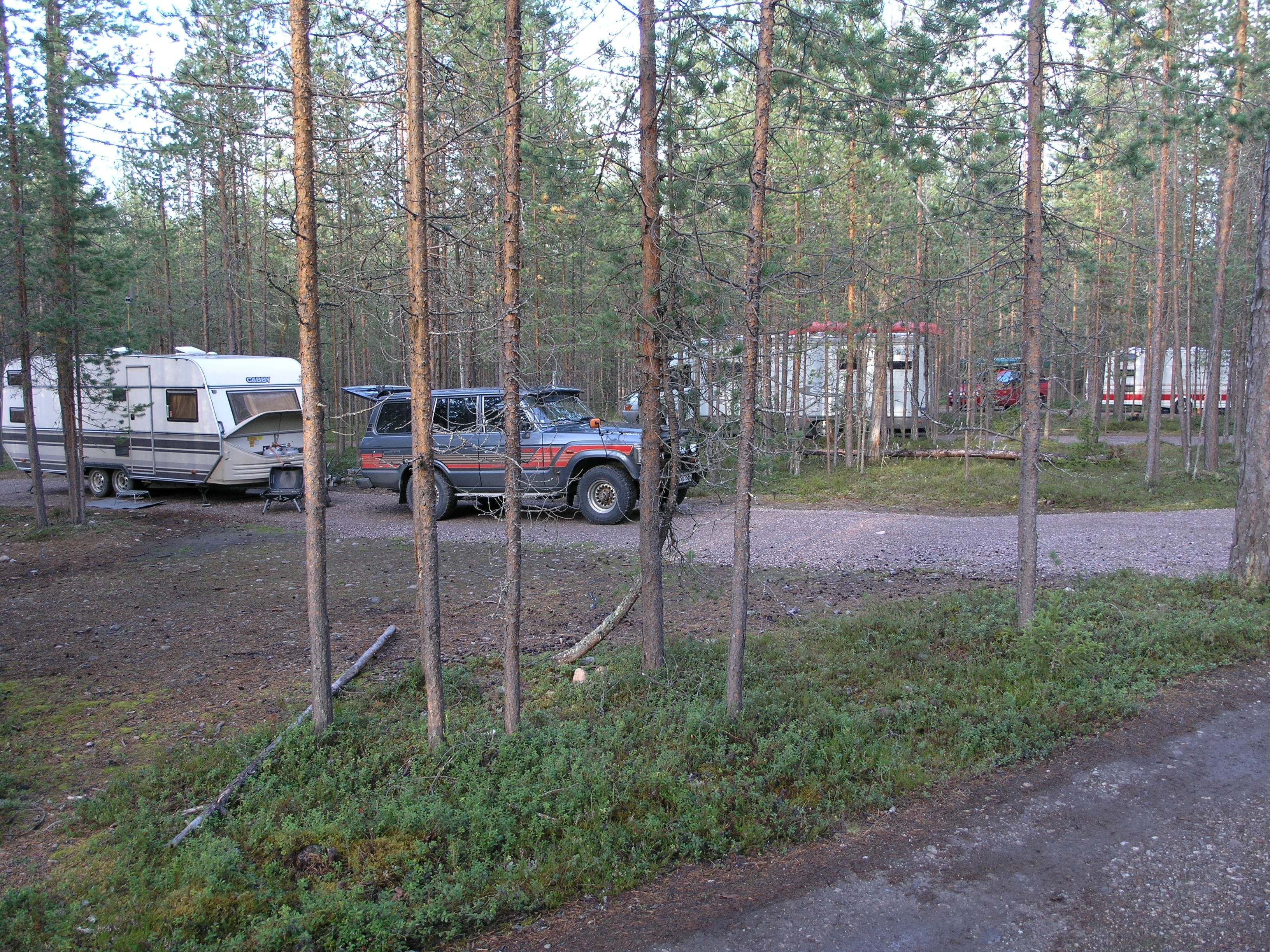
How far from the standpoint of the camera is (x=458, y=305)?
599 centimetres

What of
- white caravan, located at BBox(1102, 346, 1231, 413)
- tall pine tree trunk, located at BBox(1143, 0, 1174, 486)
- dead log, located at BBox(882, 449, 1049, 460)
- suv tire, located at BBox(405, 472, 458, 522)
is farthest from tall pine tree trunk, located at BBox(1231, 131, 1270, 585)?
white caravan, located at BBox(1102, 346, 1231, 413)

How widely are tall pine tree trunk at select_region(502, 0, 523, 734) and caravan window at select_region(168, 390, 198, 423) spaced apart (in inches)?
487

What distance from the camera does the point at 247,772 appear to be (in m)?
4.57

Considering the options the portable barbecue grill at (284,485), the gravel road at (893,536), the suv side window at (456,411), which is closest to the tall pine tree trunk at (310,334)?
the gravel road at (893,536)

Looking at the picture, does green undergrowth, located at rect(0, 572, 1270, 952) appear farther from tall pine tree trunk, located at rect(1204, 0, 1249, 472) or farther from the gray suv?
tall pine tree trunk, located at rect(1204, 0, 1249, 472)

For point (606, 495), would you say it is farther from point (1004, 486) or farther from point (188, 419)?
point (188, 419)

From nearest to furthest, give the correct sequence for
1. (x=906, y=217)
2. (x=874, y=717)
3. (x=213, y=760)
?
1. (x=213, y=760)
2. (x=874, y=717)
3. (x=906, y=217)

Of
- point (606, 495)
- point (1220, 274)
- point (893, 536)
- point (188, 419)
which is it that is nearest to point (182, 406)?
point (188, 419)

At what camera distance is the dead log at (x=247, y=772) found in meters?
4.07

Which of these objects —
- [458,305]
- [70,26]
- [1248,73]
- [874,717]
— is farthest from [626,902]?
[70,26]

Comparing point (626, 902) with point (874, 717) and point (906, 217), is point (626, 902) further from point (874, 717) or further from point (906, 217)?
point (906, 217)

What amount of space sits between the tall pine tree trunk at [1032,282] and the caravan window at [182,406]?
1407 cm

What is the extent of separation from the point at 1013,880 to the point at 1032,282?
14.8 ft

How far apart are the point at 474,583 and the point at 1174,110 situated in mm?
8371
